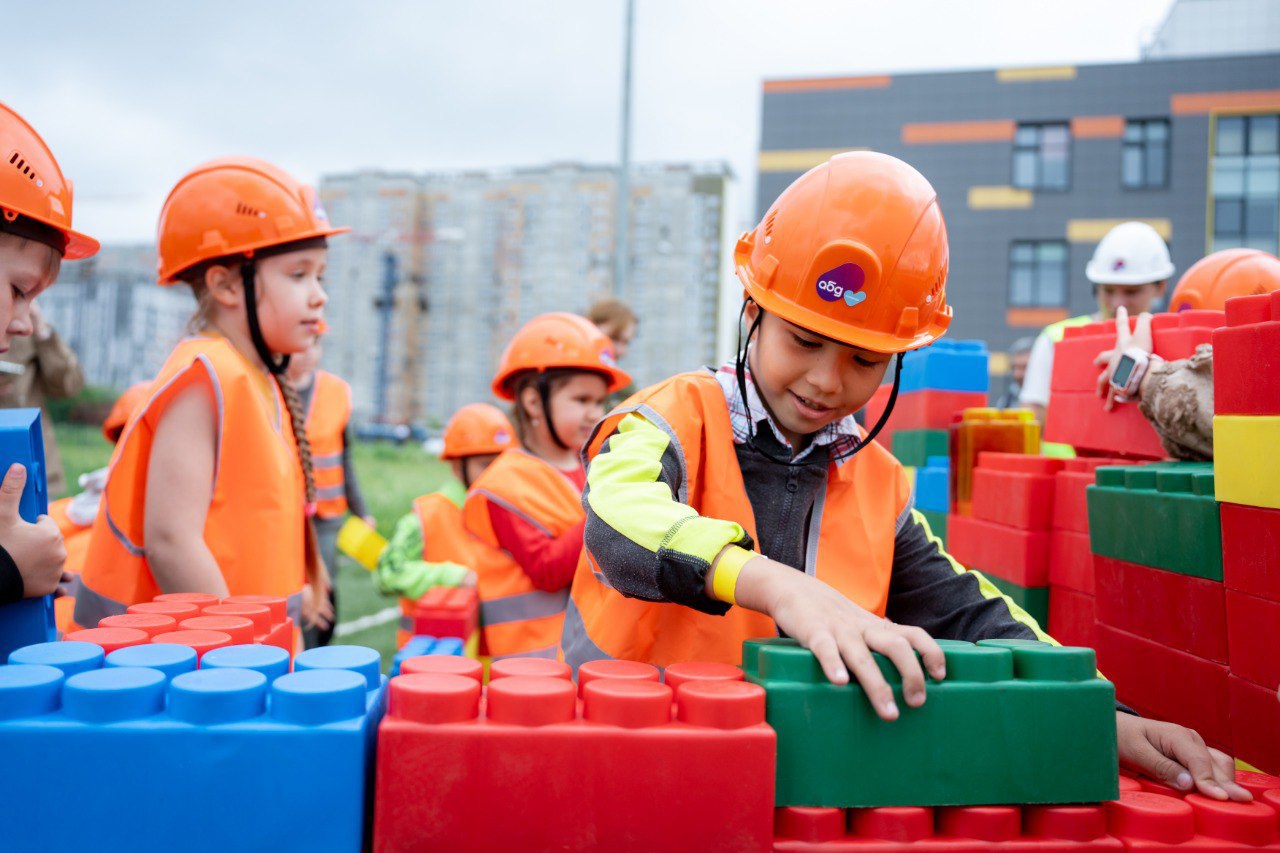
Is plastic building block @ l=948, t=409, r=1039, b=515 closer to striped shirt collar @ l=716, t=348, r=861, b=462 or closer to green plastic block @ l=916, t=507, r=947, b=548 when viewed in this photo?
green plastic block @ l=916, t=507, r=947, b=548

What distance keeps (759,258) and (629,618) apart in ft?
2.56

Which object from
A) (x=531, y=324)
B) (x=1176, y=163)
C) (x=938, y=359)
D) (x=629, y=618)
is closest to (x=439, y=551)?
(x=531, y=324)

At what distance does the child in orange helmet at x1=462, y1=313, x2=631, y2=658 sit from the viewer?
13.0 ft

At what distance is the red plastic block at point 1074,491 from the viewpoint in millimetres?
2506

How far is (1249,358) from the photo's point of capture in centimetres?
156

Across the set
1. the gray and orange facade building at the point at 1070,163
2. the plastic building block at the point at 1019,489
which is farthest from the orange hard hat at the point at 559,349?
the gray and orange facade building at the point at 1070,163

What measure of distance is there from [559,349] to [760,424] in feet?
8.66

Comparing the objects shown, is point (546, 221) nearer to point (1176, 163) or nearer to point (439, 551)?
point (1176, 163)

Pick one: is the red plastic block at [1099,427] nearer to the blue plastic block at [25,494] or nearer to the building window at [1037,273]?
the blue plastic block at [25,494]

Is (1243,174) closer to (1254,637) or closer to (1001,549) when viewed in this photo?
(1001,549)

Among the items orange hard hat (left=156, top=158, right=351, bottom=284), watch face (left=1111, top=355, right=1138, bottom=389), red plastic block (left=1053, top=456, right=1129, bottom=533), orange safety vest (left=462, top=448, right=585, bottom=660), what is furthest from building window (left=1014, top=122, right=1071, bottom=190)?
orange hard hat (left=156, top=158, right=351, bottom=284)

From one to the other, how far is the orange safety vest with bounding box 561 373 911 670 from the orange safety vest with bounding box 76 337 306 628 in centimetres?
99

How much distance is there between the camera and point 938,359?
3650mm

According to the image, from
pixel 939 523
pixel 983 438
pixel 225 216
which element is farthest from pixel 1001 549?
pixel 225 216
